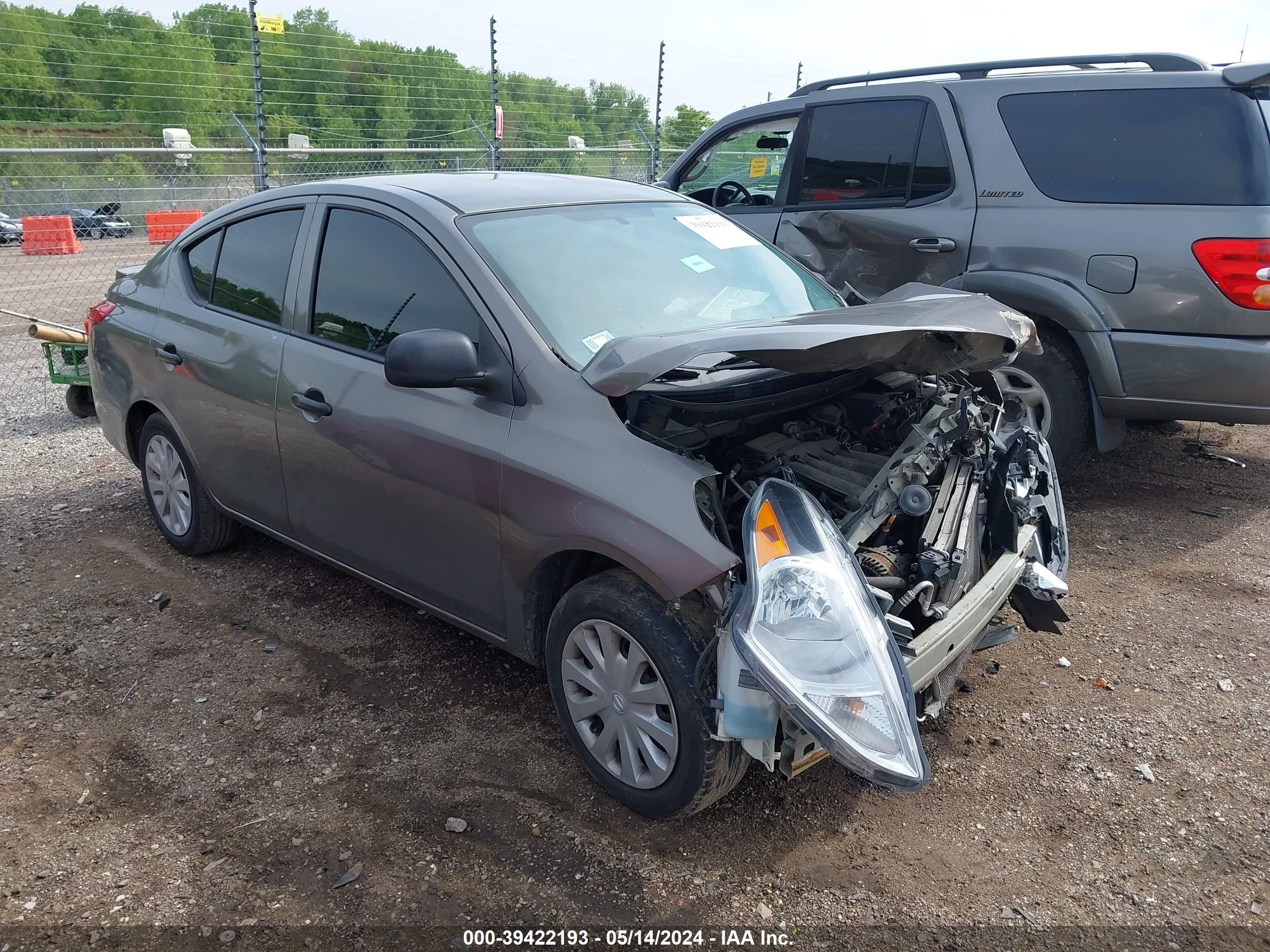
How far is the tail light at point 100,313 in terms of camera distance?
4730 millimetres

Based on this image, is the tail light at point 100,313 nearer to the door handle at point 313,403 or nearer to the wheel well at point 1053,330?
the door handle at point 313,403

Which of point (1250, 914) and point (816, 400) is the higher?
point (816, 400)

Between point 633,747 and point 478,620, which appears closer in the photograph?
point 633,747

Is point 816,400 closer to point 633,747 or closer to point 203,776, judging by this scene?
point 633,747

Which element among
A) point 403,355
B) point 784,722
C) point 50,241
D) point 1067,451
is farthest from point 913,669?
point 50,241

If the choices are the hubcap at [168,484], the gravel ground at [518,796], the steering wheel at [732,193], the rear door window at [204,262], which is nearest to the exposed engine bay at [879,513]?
the gravel ground at [518,796]

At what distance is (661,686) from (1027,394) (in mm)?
2266

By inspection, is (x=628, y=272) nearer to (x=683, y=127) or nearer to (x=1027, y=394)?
(x=1027, y=394)

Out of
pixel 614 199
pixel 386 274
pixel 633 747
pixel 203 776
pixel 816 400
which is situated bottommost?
pixel 203 776

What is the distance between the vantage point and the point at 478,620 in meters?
3.26

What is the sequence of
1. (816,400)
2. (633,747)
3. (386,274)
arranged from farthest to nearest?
(386,274)
(816,400)
(633,747)

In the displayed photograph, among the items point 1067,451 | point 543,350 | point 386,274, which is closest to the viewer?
point 543,350

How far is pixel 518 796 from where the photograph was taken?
2963mm

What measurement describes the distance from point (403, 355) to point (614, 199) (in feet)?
4.37
